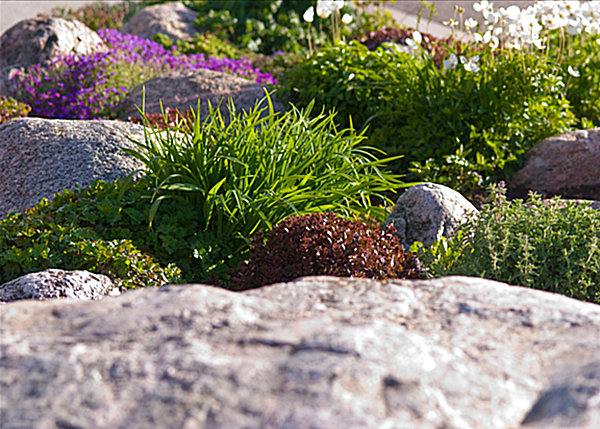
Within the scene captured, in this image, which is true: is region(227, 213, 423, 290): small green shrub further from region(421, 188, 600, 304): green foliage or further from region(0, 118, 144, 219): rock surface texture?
region(0, 118, 144, 219): rock surface texture

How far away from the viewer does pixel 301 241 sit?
354cm

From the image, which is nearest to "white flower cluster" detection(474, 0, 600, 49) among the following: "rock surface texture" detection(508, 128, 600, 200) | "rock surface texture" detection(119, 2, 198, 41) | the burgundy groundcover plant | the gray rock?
"rock surface texture" detection(508, 128, 600, 200)

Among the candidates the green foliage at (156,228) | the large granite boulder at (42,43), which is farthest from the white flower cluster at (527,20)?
the large granite boulder at (42,43)

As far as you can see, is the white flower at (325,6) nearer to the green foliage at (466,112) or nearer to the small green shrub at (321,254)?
the green foliage at (466,112)

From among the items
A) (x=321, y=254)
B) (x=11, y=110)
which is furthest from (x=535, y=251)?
(x=11, y=110)

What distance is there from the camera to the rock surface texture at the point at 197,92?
7.47m

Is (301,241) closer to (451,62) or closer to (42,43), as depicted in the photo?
(451,62)

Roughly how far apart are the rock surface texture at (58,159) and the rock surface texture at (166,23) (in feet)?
24.8

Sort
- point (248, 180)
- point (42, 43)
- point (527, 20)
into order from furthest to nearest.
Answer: point (42, 43)
point (527, 20)
point (248, 180)

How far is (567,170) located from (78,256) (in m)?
4.52

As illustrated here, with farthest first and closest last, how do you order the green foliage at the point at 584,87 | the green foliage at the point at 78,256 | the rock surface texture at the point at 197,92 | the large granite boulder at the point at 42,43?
1. the large granite boulder at the point at 42,43
2. the rock surface texture at the point at 197,92
3. the green foliage at the point at 584,87
4. the green foliage at the point at 78,256

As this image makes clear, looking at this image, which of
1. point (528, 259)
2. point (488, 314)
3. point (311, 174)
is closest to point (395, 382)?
point (488, 314)

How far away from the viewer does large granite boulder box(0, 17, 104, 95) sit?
9.86 m

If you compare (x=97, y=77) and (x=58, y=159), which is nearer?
(x=58, y=159)
